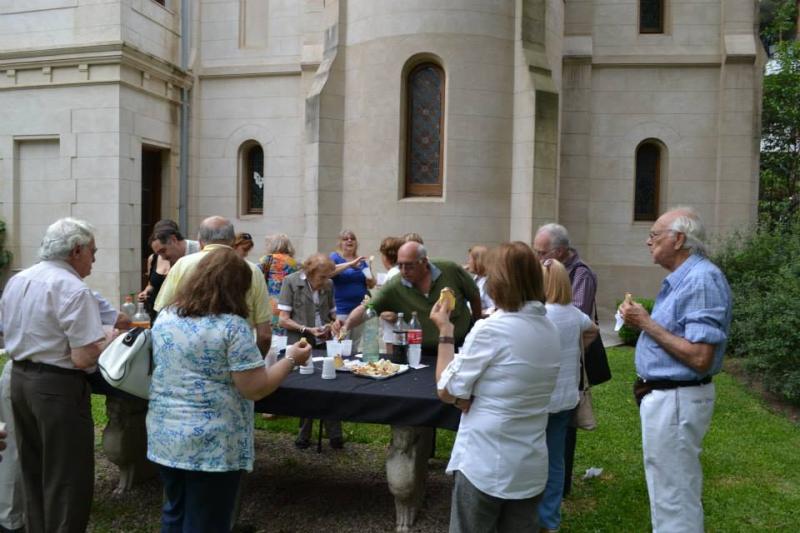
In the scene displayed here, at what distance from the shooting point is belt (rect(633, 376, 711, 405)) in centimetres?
338

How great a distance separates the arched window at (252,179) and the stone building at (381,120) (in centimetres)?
5

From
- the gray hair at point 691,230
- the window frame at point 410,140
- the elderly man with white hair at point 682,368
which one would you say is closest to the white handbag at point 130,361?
the elderly man with white hair at point 682,368

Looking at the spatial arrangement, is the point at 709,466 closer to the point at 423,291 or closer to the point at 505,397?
the point at 423,291

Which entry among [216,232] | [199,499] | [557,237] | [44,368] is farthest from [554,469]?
[44,368]

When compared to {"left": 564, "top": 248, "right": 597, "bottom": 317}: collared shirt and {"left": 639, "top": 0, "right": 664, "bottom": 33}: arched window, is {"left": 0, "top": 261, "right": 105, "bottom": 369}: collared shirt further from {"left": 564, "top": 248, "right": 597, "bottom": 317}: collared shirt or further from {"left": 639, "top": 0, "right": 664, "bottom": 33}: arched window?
{"left": 639, "top": 0, "right": 664, "bottom": 33}: arched window

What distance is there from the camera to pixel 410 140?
39.3ft

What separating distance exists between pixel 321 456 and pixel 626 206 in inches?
420

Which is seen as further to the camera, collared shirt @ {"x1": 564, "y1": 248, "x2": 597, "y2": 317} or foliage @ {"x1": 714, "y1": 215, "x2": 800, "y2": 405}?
foliage @ {"x1": 714, "y1": 215, "x2": 800, "y2": 405}

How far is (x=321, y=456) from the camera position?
6043mm

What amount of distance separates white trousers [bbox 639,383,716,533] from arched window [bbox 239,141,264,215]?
1254 cm

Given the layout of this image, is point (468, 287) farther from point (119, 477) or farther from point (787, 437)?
point (787, 437)

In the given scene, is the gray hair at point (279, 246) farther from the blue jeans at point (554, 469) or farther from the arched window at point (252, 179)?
the arched window at point (252, 179)

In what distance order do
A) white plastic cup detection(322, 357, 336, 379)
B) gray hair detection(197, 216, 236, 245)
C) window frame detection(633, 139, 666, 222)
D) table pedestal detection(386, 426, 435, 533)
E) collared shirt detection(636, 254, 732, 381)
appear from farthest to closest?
window frame detection(633, 139, 666, 222)
gray hair detection(197, 216, 236, 245)
white plastic cup detection(322, 357, 336, 379)
table pedestal detection(386, 426, 435, 533)
collared shirt detection(636, 254, 732, 381)

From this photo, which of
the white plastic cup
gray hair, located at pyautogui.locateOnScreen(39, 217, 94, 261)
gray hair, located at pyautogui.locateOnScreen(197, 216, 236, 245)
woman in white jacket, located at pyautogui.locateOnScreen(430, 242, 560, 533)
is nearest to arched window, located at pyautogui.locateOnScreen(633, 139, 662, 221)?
the white plastic cup
